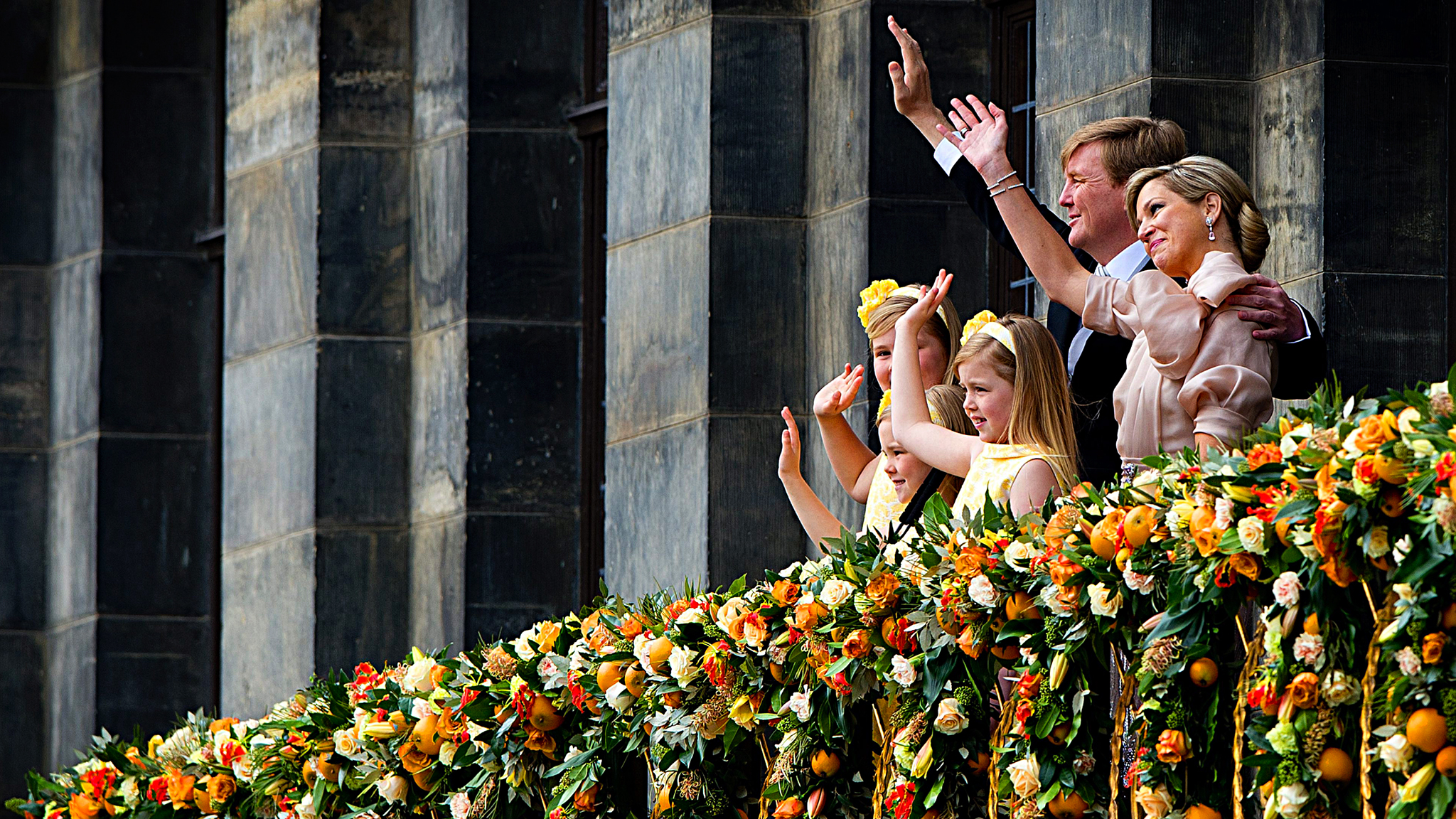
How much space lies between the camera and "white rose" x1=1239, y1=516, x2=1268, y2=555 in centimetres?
454

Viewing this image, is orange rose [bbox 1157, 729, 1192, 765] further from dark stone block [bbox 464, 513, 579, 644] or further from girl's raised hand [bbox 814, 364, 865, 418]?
dark stone block [bbox 464, 513, 579, 644]

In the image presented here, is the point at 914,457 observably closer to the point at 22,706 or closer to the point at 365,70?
the point at 365,70

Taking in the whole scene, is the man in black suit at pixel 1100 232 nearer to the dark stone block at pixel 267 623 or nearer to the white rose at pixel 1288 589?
the white rose at pixel 1288 589

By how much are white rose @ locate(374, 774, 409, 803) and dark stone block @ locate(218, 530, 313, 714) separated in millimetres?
4548

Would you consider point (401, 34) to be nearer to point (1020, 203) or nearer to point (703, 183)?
point (703, 183)

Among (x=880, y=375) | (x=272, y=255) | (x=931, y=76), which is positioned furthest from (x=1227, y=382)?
(x=272, y=255)

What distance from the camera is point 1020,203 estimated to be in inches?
239

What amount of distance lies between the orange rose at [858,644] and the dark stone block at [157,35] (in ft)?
32.1

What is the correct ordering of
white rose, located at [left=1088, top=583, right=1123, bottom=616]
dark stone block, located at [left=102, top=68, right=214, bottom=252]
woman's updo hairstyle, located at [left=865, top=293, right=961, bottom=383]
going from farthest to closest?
dark stone block, located at [left=102, top=68, right=214, bottom=252], woman's updo hairstyle, located at [left=865, top=293, right=961, bottom=383], white rose, located at [left=1088, top=583, right=1123, bottom=616]

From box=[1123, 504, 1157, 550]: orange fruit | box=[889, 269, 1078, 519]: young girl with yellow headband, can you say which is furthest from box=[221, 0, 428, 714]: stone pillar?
box=[1123, 504, 1157, 550]: orange fruit

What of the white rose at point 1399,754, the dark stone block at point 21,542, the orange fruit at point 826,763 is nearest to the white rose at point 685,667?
the orange fruit at point 826,763

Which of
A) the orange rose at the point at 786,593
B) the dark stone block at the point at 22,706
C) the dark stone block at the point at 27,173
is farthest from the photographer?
the dark stone block at the point at 27,173

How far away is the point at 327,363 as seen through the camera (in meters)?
12.1

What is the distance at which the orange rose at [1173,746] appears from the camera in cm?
488
